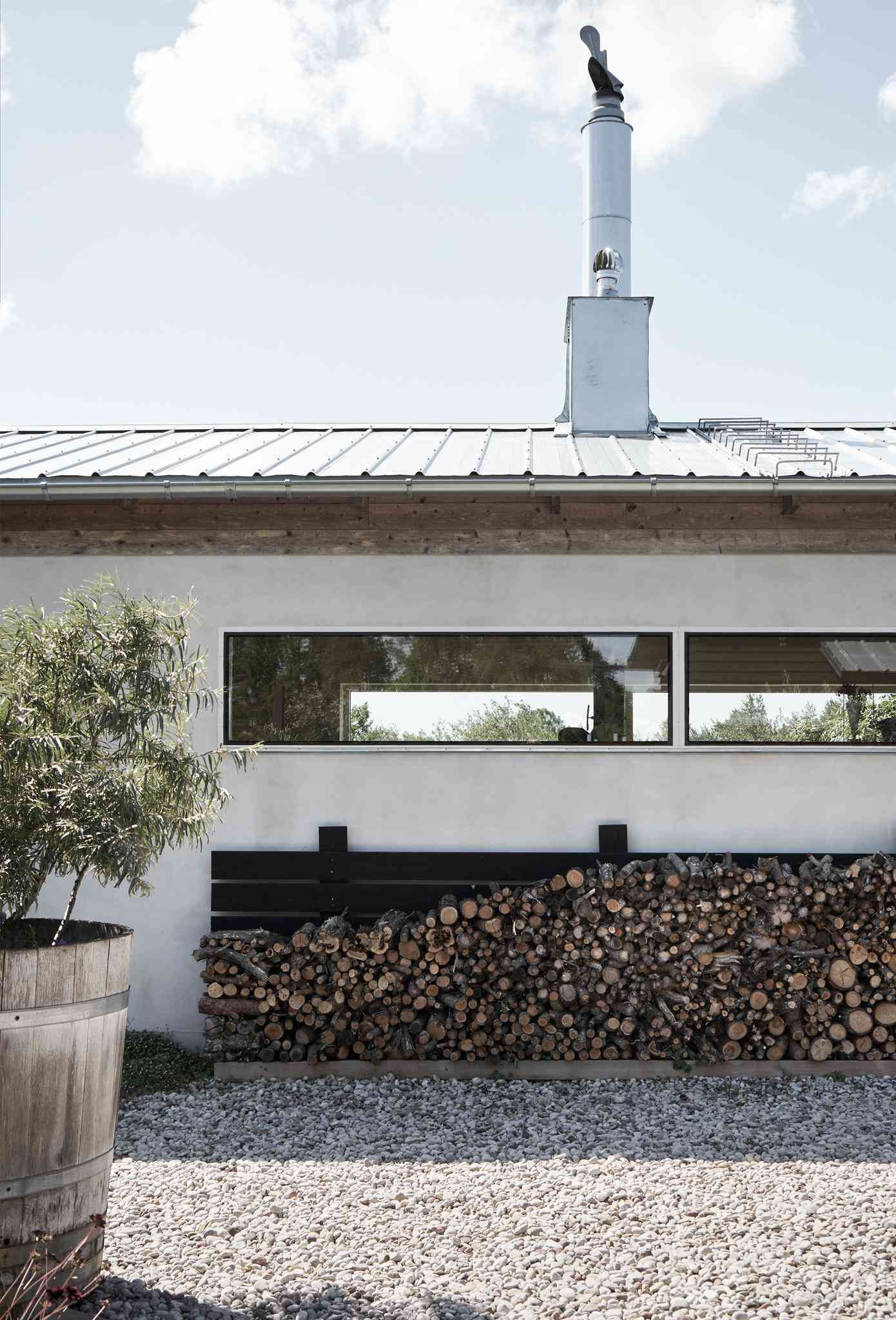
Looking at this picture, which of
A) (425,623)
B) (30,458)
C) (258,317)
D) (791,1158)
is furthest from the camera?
(258,317)

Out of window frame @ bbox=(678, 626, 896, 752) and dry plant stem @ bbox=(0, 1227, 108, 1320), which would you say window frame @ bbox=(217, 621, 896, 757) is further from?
dry plant stem @ bbox=(0, 1227, 108, 1320)

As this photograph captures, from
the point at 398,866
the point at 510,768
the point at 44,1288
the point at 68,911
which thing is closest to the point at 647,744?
the point at 510,768

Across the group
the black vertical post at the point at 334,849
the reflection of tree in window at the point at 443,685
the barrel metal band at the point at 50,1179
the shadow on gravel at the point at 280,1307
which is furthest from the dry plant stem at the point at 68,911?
the reflection of tree in window at the point at 443,685

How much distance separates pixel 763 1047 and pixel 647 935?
952 millimetres

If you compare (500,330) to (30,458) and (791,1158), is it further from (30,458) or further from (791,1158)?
(791,1158)

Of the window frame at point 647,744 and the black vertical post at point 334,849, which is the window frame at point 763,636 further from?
the black vertical post at point 334,849

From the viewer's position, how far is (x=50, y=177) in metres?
10.3

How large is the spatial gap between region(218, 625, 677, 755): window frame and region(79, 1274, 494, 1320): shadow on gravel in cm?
337

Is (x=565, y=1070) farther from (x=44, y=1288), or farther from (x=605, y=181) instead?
(x=605, y=181)

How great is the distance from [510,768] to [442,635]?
3.11 ft

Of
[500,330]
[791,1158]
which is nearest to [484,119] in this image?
[500,330]

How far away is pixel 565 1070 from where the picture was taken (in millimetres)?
6109

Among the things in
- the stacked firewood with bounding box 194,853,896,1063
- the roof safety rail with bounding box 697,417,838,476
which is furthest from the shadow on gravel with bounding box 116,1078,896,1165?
the roof safety rail with bounding box 697,417,838,476

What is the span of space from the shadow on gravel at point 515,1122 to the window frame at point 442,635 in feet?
6.46
